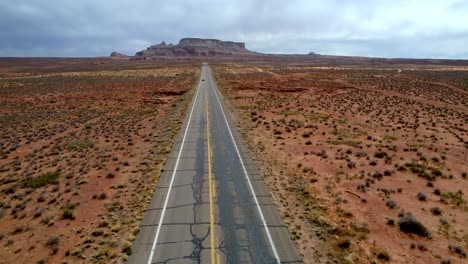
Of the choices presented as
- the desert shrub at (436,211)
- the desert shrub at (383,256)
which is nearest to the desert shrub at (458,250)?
the desert shrub at (383,256)

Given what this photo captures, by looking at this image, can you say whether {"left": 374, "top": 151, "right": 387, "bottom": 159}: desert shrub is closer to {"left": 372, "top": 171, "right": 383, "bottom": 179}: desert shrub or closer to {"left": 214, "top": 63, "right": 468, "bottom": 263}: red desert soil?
{"left": 214, "top": 63, "right": 468, "bottom": 263}: red desert soil

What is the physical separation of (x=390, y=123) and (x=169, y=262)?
3509 centimetres

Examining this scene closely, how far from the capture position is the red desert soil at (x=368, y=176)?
15.3m

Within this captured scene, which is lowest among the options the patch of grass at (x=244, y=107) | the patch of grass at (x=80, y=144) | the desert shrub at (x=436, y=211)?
the desert shrub at (x=436, y=211)

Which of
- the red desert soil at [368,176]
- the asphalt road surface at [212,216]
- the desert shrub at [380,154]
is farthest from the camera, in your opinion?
the desert shrub at [380,154]

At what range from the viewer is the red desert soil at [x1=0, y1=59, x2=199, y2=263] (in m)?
15.1

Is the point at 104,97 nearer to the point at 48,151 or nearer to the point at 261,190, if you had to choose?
the point at 48,151

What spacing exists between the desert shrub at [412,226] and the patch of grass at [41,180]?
70.3 feet

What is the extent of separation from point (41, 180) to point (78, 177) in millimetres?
2314

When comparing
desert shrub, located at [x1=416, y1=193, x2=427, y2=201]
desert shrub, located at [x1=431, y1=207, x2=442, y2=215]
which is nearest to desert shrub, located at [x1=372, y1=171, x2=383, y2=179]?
desert shrub, located at [x1=416, y1=193, x2=427, y2=201]

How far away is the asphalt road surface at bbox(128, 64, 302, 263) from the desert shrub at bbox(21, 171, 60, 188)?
25.0ft

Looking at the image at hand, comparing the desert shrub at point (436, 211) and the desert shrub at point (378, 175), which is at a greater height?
the desert shrub at point (378, 175)

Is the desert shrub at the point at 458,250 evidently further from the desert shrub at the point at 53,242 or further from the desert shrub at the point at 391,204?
the desert shrub at the point at 53,242

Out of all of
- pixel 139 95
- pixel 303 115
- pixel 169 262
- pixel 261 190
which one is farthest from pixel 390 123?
pixel 139 95
